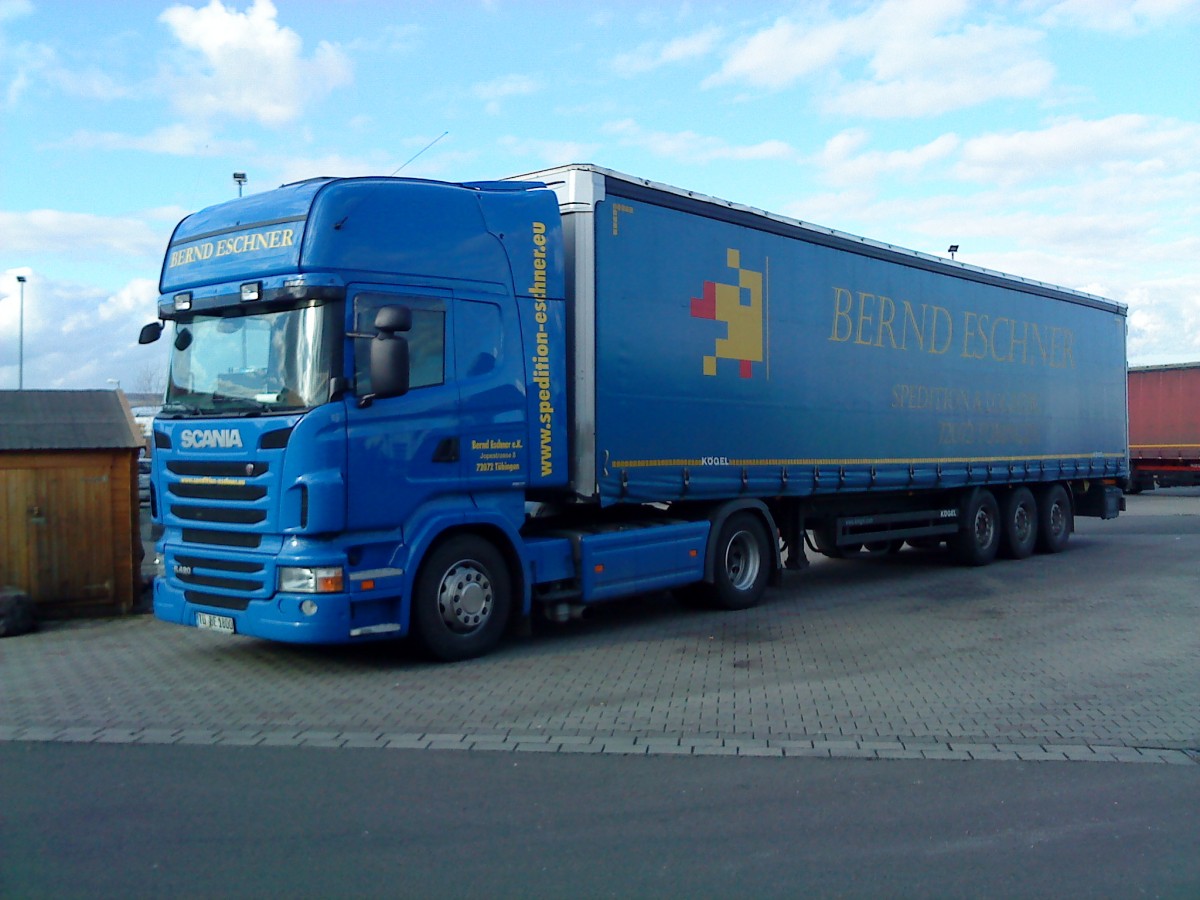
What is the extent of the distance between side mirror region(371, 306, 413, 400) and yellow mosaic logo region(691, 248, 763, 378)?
147 inches

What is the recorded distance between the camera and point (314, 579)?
7672 mm

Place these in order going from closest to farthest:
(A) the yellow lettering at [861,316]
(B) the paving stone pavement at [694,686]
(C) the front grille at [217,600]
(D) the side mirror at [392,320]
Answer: (B) the paving stone pavement at [694,686], (D) the side mirror at [392,320], (C) the front grille at [217,600], (A) the yellow lettering at [861,316]

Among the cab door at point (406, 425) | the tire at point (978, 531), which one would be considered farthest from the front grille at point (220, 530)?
the tire at point (978, 531)

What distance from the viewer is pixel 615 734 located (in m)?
6.69

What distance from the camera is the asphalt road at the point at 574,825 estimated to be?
437 cm

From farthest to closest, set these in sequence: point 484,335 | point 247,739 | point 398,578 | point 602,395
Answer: point 602,395, point 484,335, point 398,578, point 247,739

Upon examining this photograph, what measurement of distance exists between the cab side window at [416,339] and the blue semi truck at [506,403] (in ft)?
0.06

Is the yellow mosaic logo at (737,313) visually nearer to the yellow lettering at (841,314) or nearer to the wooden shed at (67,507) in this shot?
the yellow lettering at (841,314)

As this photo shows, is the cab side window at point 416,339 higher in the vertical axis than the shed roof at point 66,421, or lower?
higher

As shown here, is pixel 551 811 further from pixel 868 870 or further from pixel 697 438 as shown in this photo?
pixel 697 438

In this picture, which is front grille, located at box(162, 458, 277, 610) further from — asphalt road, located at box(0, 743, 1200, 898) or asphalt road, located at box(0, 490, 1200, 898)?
asphalt road, located at box(0, 743, 1200, 898)

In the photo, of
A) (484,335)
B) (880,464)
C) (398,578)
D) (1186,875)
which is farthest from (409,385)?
(880,464)

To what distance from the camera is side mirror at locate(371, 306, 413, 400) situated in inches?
301

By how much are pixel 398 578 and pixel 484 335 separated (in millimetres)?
2079
